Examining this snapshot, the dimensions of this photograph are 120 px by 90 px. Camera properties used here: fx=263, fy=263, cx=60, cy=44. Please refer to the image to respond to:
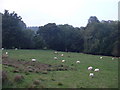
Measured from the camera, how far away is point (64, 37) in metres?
68.3

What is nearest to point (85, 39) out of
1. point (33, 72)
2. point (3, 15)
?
point (3, 15)

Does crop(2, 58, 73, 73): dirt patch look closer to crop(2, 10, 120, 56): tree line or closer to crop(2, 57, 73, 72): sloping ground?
crop(2, 57, 73, 72): sloping ground

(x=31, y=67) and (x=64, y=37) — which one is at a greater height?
(x=64, y=37)

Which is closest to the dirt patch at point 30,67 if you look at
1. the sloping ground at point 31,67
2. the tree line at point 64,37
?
the sloping ground at point 31,67

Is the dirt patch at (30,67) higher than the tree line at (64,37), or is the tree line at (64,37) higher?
the tree line at (64,37)

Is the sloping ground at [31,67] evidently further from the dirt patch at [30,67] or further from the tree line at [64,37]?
the tree line at [64,37]

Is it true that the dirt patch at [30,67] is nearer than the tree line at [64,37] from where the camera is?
Yes

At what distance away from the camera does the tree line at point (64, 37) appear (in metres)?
58.3

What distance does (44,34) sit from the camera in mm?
69500

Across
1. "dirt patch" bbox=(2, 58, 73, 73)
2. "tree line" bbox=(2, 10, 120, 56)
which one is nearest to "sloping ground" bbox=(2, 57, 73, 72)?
"dirt patch" bbox=(2, 58, 73, 73)

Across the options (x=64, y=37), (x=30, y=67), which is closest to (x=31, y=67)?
(x=30, y=67)

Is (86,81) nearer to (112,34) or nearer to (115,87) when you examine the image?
(115,87)

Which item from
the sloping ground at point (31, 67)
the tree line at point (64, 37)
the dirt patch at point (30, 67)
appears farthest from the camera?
the tree line at point (64, 37)

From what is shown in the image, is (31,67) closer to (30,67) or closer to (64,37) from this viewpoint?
(30,67)
